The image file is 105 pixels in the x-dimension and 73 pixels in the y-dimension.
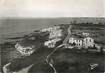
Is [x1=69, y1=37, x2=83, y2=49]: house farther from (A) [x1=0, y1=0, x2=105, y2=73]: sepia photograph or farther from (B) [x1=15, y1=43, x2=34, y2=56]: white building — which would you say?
(B) [x1=15, y1=43, x2=34, y2=56]: white building

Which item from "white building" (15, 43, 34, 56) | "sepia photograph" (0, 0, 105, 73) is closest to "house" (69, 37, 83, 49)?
"sepia photograph" (0, 0, 105, 73)

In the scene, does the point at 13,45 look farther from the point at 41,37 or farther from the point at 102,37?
the point at 102,37

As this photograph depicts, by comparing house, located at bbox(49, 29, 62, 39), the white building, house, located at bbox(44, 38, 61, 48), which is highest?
house, located at bbox(49, 29, 62, 39)

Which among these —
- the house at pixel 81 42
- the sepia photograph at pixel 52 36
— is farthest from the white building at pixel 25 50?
the house at pixel 81 42

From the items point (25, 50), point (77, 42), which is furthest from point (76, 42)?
point (25, 50)

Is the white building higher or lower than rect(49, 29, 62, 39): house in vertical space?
lower

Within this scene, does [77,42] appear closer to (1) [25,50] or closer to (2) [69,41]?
(2) [69,41]

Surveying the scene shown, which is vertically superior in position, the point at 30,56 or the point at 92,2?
the point at 92,2

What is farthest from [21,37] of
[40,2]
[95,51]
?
[95,51]
